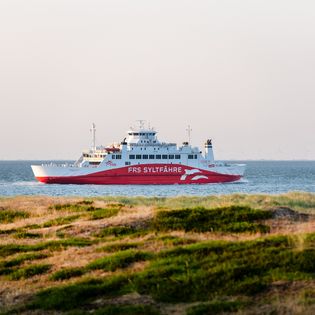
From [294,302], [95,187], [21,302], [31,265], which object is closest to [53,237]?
[31,265]

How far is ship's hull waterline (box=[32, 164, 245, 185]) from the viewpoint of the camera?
106 m

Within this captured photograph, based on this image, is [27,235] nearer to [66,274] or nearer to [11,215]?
[66,274]

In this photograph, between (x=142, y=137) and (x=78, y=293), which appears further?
(x=142, y=137)

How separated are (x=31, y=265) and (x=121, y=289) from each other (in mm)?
3759

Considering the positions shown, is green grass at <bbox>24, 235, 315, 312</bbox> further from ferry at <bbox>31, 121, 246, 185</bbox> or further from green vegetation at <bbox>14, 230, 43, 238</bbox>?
ferry at <bbox>31, 121, 246, 185</bbox>

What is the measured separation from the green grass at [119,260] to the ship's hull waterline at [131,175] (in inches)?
3533

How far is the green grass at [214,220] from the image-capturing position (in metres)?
20.7

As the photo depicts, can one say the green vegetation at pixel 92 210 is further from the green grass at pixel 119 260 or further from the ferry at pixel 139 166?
the ferry at pixel 139 166

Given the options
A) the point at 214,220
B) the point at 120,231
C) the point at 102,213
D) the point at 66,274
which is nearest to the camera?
the point at 66,274

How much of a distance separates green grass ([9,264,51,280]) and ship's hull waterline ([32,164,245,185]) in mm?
89589

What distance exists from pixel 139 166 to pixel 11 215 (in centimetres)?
7765

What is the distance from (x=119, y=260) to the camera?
15.8 metres

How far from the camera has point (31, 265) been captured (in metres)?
16.5

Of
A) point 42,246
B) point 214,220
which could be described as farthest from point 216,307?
point 214,220
